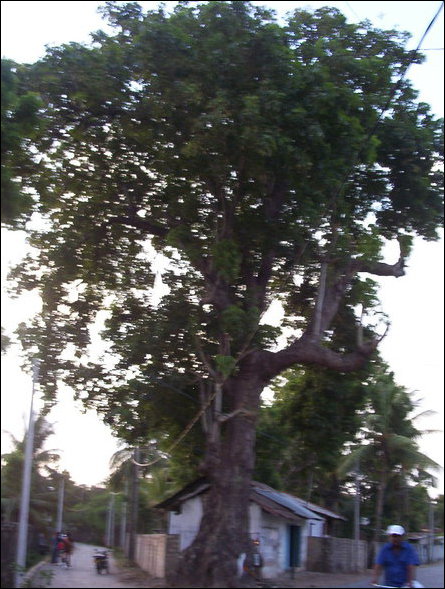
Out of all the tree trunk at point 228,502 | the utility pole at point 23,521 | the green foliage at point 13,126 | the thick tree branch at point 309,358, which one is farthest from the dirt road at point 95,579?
the green foliage at point 13,126

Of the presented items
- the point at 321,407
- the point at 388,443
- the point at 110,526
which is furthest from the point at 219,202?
the point at 110,526

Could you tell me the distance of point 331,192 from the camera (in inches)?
739

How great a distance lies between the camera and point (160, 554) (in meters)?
26.5

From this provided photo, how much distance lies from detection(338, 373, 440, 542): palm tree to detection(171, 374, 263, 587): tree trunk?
16.6m

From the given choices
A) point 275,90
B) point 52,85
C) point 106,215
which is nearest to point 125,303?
point 106,215

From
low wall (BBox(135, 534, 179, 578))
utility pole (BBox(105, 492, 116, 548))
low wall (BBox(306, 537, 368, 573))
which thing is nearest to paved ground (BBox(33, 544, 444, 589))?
low wall (BBox(135, 534, 179, 578))

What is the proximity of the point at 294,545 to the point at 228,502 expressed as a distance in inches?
514

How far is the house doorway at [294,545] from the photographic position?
103 ft

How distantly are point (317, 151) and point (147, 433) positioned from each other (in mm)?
9839

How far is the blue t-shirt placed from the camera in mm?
9320

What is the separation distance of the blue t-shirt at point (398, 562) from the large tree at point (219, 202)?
9.52 meters

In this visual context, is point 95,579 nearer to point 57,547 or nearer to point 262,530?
point 57,547

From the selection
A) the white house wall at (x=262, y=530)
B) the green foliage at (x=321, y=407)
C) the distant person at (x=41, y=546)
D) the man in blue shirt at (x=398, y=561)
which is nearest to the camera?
the man in blue shirt at (x=398, y=561)

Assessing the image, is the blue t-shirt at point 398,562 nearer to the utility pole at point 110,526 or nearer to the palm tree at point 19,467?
the palm tree at point 19,467
